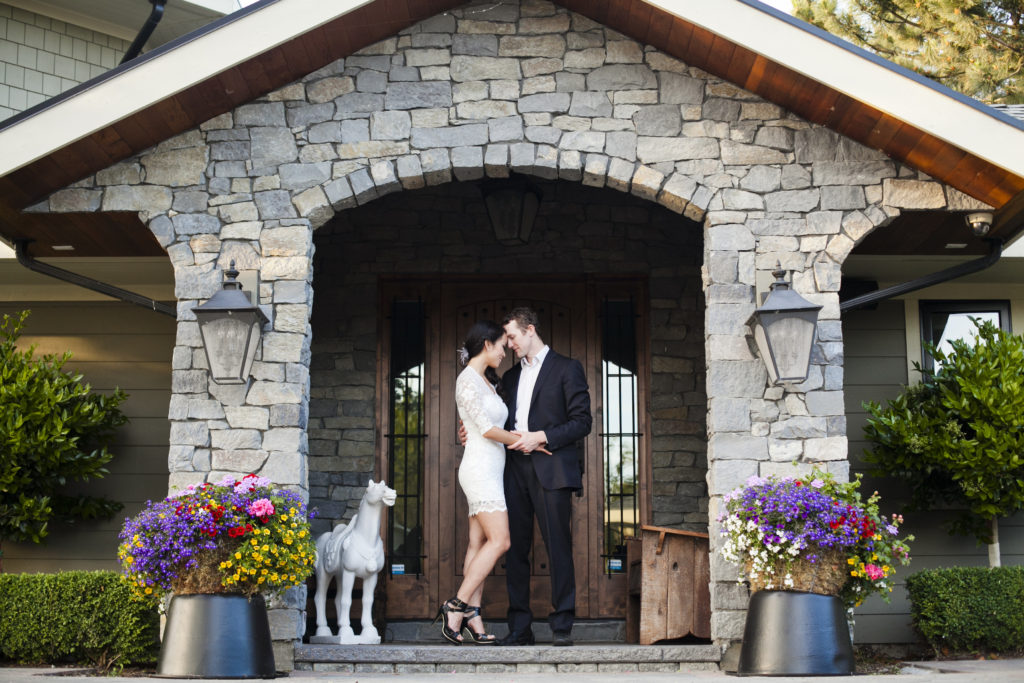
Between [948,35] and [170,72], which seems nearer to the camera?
[170,72]

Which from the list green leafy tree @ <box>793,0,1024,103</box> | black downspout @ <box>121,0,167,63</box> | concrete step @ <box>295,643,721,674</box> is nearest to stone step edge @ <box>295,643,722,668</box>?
concrete step @ <box>295,643,721,674</box>

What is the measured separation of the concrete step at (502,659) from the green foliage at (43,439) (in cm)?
236

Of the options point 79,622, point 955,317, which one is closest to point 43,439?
point 79,622

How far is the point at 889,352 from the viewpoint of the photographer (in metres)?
7.41

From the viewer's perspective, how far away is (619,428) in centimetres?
709

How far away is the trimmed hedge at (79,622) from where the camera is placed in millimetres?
5562

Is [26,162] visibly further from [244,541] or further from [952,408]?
[952,408]

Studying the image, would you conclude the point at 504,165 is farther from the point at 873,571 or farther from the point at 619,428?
Answer: the point at 873,571

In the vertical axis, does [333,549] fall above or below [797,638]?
above

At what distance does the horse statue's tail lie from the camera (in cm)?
596

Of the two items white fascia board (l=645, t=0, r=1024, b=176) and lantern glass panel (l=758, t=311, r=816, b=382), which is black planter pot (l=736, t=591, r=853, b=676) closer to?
lantern glass panel (l=758, t=311, r=816, b=382)

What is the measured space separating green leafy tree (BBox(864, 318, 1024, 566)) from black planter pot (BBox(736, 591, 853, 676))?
1.97m

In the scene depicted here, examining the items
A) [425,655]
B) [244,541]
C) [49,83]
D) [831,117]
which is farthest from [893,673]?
[49,83]

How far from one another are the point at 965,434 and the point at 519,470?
278 centimetres
